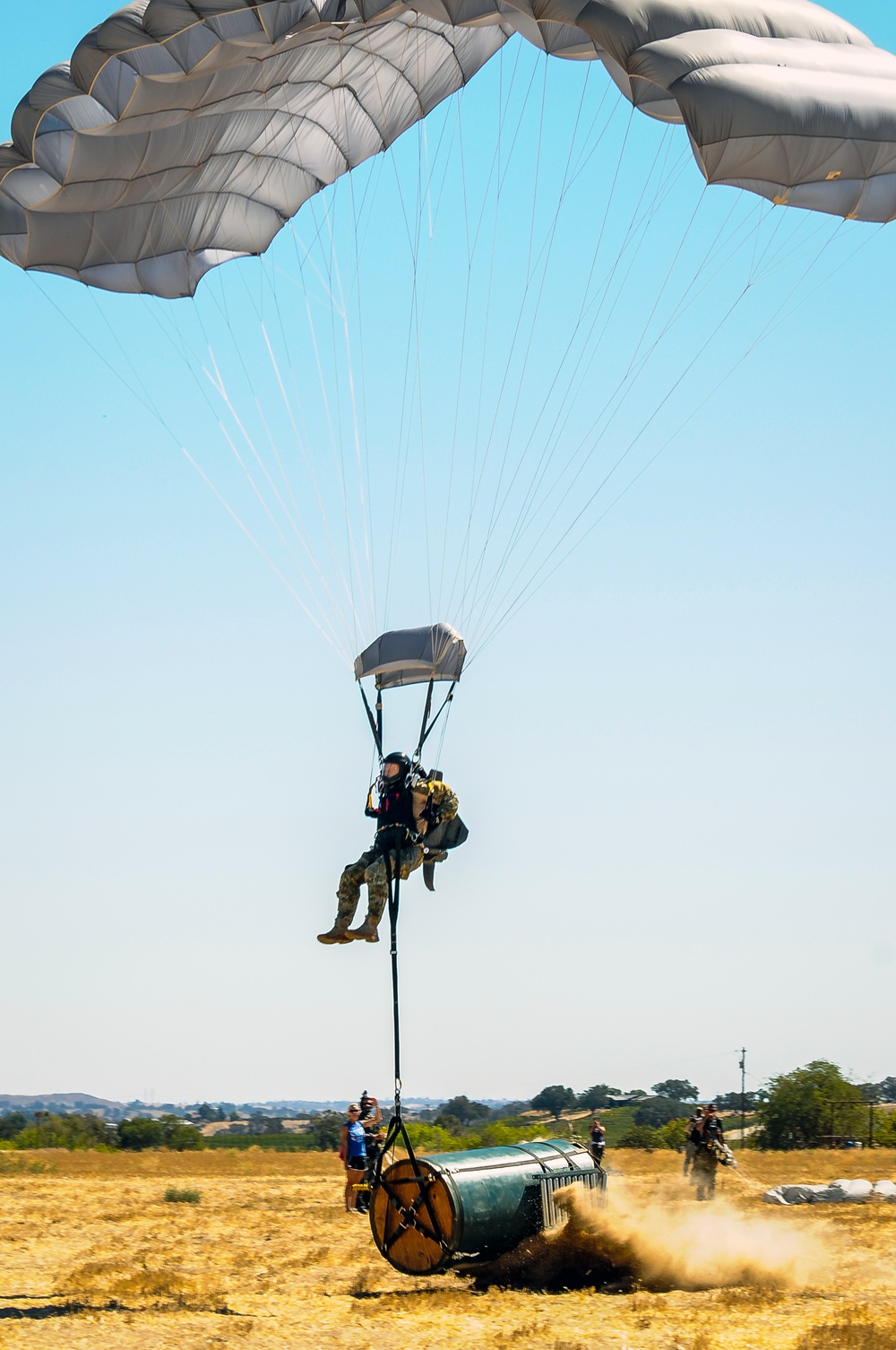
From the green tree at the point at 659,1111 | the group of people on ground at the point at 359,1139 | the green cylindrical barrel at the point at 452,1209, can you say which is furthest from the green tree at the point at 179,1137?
the green tree at the point at 659,1111

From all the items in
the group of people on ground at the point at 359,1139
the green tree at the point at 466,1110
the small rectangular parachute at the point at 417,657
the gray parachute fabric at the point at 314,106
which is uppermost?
the gray parachute fabric at the point at 314,106

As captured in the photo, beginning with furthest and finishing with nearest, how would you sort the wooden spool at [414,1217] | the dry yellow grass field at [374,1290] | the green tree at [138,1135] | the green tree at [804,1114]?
the green tree at [138,1135] < the green tree at [804,1114] < the wooden spool at [414,1217] < the dry yellow grass field at [374,1290]

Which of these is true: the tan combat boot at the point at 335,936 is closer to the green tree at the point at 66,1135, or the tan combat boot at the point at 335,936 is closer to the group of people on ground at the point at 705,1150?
the group of people on ground at the point at 705,1150

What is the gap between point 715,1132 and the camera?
2175 centimetres

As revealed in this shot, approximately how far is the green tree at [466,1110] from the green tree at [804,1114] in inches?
2156

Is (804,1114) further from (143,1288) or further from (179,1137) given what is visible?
(143,1288)

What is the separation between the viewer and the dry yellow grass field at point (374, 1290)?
10.9 metres

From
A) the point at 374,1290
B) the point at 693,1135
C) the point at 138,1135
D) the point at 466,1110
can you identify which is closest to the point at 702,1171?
the point at 693,1135

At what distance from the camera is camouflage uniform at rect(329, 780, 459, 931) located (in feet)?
42.0

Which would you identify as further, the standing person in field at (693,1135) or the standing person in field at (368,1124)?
the standing person in field at (693,1135)

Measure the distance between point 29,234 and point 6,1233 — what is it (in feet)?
38.1

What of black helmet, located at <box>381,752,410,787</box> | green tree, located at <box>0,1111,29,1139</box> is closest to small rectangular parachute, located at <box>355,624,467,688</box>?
black helmet, located at <box>381,752,410,787</box>

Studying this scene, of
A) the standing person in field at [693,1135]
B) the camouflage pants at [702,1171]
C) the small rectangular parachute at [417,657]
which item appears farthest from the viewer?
the standing person in field at [693,1135]

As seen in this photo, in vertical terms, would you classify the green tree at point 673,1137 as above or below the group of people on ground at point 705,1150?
below
